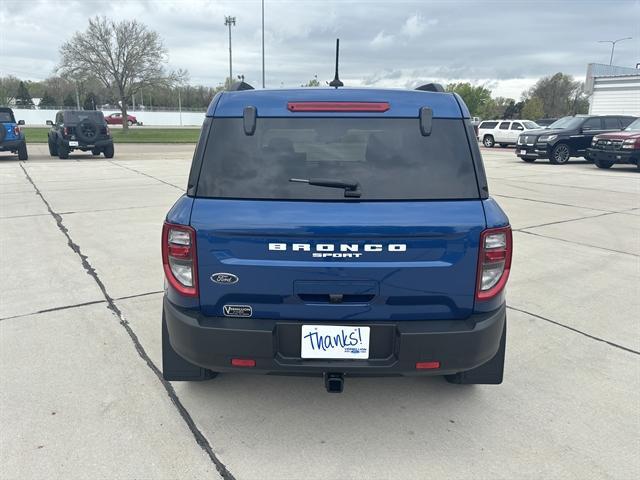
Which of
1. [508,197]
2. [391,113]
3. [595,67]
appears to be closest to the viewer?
[391,113]

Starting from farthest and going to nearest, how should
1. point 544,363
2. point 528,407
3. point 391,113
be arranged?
point 544,363
point 528,407
point 391,113

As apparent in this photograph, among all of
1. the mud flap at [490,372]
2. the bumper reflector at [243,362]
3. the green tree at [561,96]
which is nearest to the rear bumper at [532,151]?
the mud flap at [490,372]

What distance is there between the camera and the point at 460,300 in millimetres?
2418

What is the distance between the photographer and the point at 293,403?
9.84 ft

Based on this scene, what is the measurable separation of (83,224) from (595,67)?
37.5 metres

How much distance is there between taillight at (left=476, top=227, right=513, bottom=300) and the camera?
2.39m

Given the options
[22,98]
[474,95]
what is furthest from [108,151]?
[474,95]

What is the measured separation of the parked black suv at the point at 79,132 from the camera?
729 inches

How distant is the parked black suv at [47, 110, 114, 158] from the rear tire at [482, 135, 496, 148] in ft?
76.0

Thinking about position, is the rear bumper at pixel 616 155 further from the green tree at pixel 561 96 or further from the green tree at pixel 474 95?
the green tree at pixel 474 95

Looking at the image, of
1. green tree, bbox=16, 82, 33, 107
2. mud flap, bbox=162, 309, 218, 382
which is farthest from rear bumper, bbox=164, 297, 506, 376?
green tree, bbox=16, 82, 33, 107

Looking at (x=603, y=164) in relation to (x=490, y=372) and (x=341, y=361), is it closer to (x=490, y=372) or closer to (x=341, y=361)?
(x=490, y=372)

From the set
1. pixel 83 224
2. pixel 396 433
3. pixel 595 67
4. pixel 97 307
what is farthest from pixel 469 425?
pixel 595 67

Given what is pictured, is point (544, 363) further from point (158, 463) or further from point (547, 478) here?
point (158, 463)
